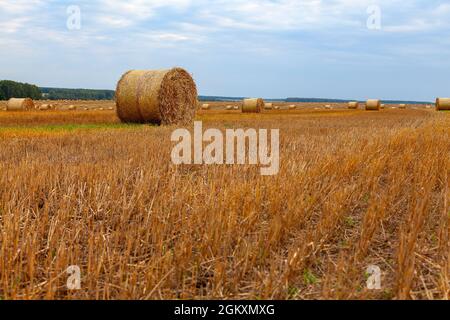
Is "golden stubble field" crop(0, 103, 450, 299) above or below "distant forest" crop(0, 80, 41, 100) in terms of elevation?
below

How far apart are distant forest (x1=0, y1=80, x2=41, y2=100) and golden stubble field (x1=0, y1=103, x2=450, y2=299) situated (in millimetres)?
84896

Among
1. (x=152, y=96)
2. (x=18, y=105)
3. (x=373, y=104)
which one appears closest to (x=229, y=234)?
(x=152, y=96)

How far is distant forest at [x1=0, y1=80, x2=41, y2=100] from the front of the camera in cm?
8381

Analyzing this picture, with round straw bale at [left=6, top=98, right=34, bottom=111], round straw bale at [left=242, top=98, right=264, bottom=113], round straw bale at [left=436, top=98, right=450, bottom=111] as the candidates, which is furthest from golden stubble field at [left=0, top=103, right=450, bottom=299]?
round straw bale at [left=436, top=98, right=450, bottom=111]

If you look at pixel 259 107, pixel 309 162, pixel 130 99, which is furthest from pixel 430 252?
pixel 259 107

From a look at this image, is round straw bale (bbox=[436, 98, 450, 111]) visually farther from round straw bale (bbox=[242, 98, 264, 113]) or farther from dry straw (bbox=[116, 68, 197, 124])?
dry straw (bbox=[116, 68, 197, 124])

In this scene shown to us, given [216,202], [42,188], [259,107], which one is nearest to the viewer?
[216,202]

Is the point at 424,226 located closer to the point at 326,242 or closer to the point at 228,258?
the point at 326,242

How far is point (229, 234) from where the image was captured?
12.4 feet

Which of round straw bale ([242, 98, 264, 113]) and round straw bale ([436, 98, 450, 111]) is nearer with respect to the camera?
round straw bale ([242, 98, 264, 113])

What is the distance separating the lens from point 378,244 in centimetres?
392

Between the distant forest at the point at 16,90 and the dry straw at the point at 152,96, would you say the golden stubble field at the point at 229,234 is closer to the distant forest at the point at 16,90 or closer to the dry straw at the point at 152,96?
the dry straw at the point at 152,96

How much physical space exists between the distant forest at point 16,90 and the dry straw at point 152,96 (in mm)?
72518
